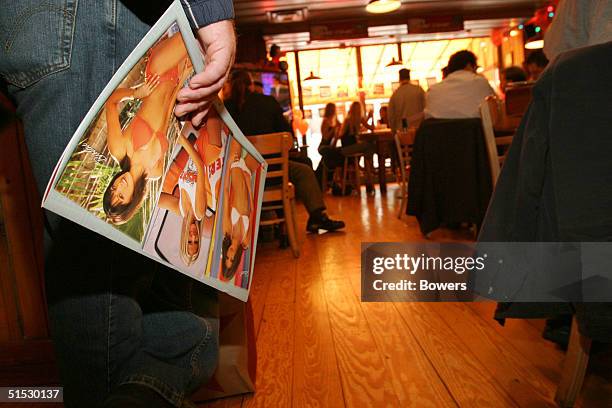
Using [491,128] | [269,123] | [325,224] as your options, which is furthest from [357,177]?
[491,128]

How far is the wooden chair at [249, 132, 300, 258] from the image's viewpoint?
3166mm

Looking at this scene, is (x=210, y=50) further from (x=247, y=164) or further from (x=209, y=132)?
(x=247, y=164)

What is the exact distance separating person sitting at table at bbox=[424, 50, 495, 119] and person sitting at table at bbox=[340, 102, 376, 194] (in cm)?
349

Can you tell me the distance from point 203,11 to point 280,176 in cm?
273

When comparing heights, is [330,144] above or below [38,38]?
below

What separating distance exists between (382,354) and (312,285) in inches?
38.3

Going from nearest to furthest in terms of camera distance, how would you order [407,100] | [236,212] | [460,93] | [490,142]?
[236,212]
[490,142]
[460,93]
[407,100]

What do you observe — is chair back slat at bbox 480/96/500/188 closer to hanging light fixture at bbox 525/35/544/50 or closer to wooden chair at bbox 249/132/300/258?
wooden chair at bbox 249/132/300/258

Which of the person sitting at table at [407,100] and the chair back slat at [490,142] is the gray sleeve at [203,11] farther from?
the person sitting at table at [407,100]

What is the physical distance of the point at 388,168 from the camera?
9906 mm

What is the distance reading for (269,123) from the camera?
3.99m

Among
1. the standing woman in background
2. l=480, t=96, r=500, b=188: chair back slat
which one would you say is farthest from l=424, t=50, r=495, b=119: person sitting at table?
the standing woman in background

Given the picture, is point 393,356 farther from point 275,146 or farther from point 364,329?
point 275,146

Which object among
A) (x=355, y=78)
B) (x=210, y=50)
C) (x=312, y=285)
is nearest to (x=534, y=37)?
(x=355, y=78)
